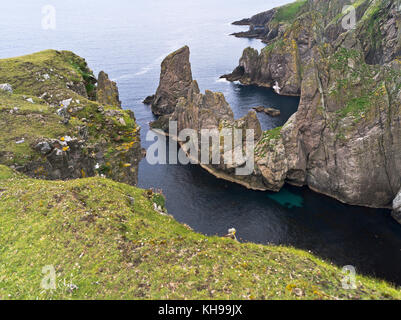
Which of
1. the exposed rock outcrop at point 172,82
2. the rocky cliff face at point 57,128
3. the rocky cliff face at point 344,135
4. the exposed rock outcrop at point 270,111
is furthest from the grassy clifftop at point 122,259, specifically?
the exposed rock outcrop at point 172,82

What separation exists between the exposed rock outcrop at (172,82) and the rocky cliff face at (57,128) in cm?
7549

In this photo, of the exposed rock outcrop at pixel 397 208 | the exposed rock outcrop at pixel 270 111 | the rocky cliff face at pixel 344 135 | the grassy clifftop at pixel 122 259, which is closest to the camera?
the grassy clifftop at pixel 122 259

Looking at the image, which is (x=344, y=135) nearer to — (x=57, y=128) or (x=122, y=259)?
(x=57, y=128)

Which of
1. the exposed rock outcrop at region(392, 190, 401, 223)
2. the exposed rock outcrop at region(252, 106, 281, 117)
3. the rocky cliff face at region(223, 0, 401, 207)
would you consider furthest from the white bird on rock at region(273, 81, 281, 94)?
the exposed rock outcrop at region(392, 190, 401, 223)

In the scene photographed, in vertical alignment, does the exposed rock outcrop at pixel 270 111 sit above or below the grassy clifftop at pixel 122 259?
below

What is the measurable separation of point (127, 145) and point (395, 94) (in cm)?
5978

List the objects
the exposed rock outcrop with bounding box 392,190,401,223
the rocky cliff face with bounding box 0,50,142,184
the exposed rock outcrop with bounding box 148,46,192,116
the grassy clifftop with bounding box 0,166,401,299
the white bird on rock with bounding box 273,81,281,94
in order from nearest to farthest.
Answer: the grassy clifftop with bounding box 0,166,401,299
the rocky cliff face with bounding box 0,50,142,184
the exposed rock outcrop with bounding box 392,190,401,223
the exposed rock outcrop with bounding box 148,46,192,116
the white bird on rock with bounding box 273,81,281,94

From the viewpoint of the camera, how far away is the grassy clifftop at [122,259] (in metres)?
15.9

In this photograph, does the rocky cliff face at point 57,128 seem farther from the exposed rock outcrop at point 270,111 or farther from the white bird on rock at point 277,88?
the white bird on rock at point 277,88

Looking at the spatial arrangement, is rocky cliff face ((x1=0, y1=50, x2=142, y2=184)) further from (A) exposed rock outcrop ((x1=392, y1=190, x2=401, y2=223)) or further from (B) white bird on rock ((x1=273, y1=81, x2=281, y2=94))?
(B) white bird on rock ((x1=273, y1=81, x2=281, y2=94))

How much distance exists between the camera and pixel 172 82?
12294cm

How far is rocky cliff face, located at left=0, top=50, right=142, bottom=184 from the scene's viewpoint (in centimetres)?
2775

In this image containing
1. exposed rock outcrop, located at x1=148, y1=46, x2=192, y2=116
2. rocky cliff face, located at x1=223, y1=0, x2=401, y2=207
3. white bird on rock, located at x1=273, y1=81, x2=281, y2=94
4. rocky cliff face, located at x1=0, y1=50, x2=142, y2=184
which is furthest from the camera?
white bird on rock, located at x1=273, y1=81, x2=281, y2=94

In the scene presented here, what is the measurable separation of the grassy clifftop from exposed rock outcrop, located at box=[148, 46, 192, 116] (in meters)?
102
